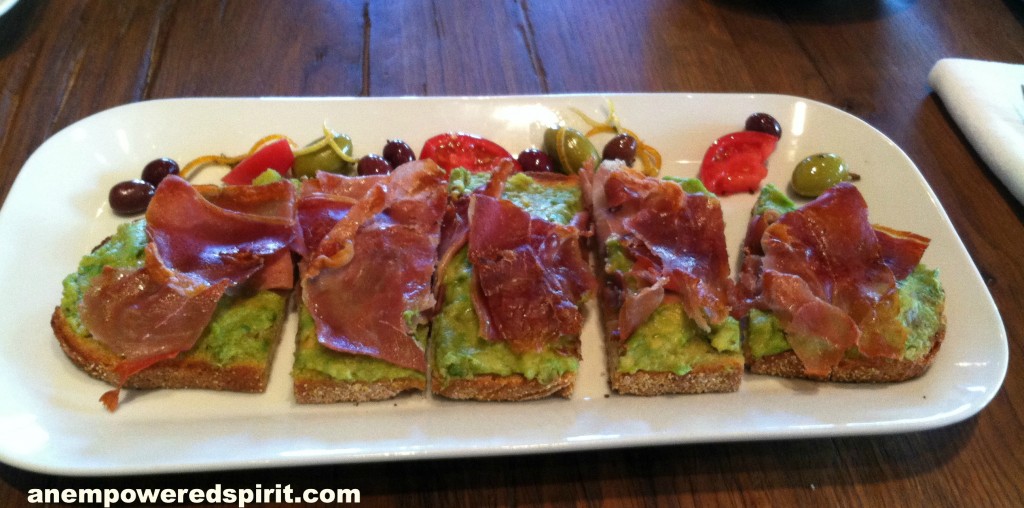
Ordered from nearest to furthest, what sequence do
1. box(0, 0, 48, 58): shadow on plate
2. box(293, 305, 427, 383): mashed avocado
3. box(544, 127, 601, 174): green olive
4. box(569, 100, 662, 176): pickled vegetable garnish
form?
box(293, 305, 427, 383): mashed avocado
box(544, 127, 601, 174): green olive
box(569, 100, 662, 176): pickled vegetable garnish
box(0, 0, 48, 58): shadow on plate

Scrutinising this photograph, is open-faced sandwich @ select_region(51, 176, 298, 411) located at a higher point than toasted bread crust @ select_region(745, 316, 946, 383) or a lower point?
higher

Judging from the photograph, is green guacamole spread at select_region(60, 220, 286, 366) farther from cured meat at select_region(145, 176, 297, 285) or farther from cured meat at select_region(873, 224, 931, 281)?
cured meat at select_region(873, 224, 931, 281)

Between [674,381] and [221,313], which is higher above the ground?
[221,313]

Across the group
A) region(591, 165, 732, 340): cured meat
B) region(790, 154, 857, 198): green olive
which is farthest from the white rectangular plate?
region(591, 165, 732, 340): cured meat

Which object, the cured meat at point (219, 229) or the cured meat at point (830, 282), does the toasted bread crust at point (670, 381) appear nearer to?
the cured meat at point (830, 282)

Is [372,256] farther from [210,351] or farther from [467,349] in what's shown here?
[210,351]

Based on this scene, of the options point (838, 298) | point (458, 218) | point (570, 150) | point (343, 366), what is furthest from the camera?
point (570, 150)

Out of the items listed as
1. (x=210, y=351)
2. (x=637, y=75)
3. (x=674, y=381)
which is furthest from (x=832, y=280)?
(x=210, y=351)
